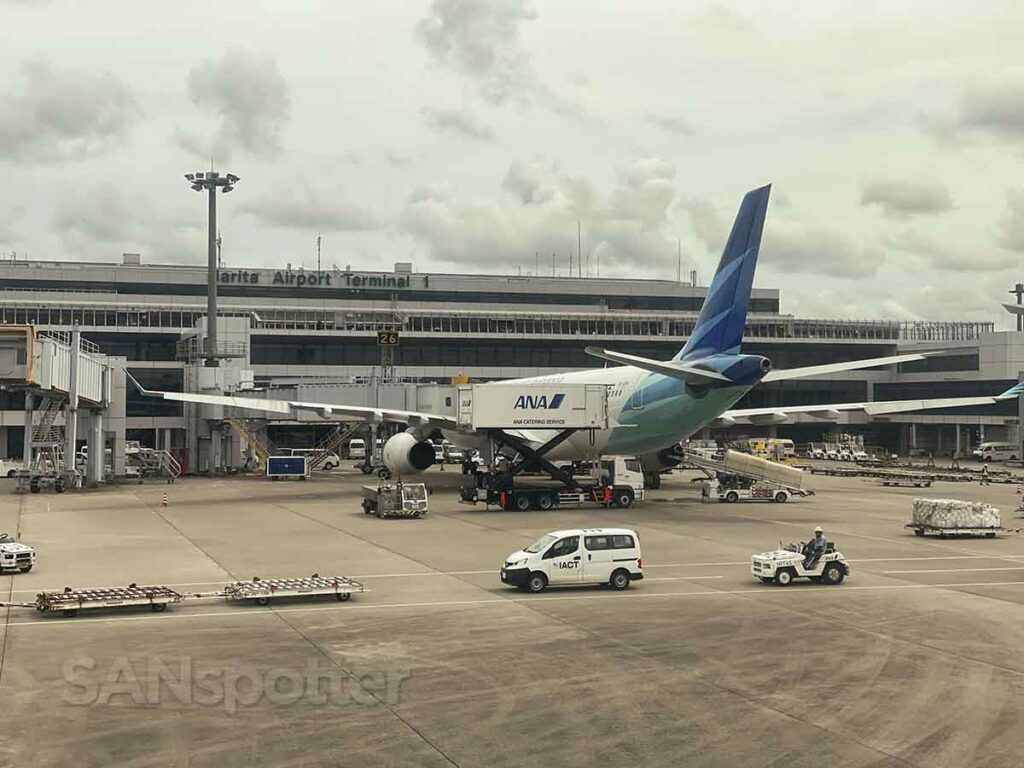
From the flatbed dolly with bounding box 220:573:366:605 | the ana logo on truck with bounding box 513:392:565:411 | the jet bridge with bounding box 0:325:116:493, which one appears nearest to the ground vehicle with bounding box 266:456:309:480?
the jet bridge with bounding box 0:325:116:493

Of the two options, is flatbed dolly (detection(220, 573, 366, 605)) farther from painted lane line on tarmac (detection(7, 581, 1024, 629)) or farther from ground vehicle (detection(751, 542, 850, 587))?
ground vehicle (detection(751, 542, 850, 587))

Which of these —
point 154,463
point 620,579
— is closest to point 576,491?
point 620,579

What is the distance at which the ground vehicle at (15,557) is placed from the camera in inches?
1396

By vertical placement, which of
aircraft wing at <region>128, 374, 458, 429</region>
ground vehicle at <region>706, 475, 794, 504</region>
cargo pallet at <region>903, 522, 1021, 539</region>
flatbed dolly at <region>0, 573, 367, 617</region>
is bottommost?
flatbed dolly at <region>0, 573, 367, 617</region>

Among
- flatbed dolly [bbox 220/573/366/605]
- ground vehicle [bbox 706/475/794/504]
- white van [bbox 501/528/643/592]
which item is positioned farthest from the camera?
ground vehicle [bbox 706/475/794/504]

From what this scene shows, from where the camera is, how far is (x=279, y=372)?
122 m

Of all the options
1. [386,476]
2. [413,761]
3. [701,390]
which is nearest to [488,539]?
[701,390]

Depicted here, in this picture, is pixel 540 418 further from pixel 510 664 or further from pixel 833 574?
pixel 510 664

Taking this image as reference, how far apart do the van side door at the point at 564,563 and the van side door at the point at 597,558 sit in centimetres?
20

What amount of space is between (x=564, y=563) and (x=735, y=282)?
26708 millimetres

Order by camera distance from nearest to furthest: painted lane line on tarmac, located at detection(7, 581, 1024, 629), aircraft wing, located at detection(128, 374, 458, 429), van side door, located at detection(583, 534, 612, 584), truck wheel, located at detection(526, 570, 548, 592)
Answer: painted lane line on tarmac, located at detection(7, 581, 1024, 629)
truck wheel, located at detection(526, 570, 548, 592)
van side door, located at detection(583, 534, 612, 584)
aircraft wing, located at detection(128, 374, 458, 429)

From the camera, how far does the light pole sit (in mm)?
94562

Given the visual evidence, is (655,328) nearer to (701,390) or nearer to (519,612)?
(701,390)

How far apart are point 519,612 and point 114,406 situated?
205 feet
